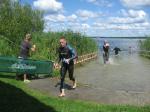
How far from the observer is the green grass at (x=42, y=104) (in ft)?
39.0

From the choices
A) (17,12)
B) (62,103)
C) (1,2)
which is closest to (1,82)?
(62,103)

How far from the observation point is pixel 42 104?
41.2 ft

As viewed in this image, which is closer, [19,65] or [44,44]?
[19,65]

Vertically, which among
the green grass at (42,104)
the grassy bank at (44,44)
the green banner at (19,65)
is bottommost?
the green grass at (42,104)

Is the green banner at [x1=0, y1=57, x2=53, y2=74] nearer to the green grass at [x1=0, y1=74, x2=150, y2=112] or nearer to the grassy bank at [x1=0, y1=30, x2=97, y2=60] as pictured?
the green grass at [x1=0, y1=74, x2=150, y2=112]

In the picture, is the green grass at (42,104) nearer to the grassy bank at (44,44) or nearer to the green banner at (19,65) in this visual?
the green banner at (19,65)

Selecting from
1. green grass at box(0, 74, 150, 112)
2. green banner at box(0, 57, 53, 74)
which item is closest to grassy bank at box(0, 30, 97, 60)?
green banner at box(0, 57, 53, 74)

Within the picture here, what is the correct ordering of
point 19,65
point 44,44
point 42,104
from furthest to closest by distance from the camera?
point 44,44 → point 19,65 → point 42,104

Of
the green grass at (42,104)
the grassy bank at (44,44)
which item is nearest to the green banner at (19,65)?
the green grass at (42,104)

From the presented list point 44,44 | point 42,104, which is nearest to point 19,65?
point 42,104

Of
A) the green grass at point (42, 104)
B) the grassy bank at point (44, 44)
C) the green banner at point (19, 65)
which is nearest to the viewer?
the green grass at point (42, 104)

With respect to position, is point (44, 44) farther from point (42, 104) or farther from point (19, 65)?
point (42, 104)

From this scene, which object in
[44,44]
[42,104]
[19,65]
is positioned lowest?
[42,104]

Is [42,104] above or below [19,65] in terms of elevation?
below
